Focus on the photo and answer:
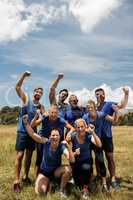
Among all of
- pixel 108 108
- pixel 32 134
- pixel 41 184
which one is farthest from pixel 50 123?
pixel 108 108

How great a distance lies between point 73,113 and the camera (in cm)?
963

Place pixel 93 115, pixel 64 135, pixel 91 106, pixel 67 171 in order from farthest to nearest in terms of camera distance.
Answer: pixel 64 135 → pixel 93 115 → pixel 91 106 → pixel 67 171

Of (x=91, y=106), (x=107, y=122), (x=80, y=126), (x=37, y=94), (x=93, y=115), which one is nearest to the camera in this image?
(x=80, y=126)

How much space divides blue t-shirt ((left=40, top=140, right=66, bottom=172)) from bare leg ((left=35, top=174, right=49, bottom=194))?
0.18 metres

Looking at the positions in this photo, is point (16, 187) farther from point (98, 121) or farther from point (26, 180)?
point (98, 121)

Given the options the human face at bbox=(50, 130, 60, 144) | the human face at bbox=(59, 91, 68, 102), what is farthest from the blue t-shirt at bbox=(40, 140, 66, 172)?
the human face at bbox=(59, 91, 68, 102)

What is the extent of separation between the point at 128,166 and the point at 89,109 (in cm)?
444

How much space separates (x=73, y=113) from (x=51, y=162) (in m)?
1.38

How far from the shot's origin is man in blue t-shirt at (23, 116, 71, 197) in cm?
862

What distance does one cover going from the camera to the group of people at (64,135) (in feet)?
28.5

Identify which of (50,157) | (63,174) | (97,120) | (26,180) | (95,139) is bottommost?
(26,180)

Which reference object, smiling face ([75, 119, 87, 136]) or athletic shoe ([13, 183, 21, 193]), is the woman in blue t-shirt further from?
athletic shoe ([13, 183, 21, 193])

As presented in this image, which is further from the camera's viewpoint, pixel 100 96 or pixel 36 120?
pixel 100 96

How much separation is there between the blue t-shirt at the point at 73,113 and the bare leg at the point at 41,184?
56.6 inches
